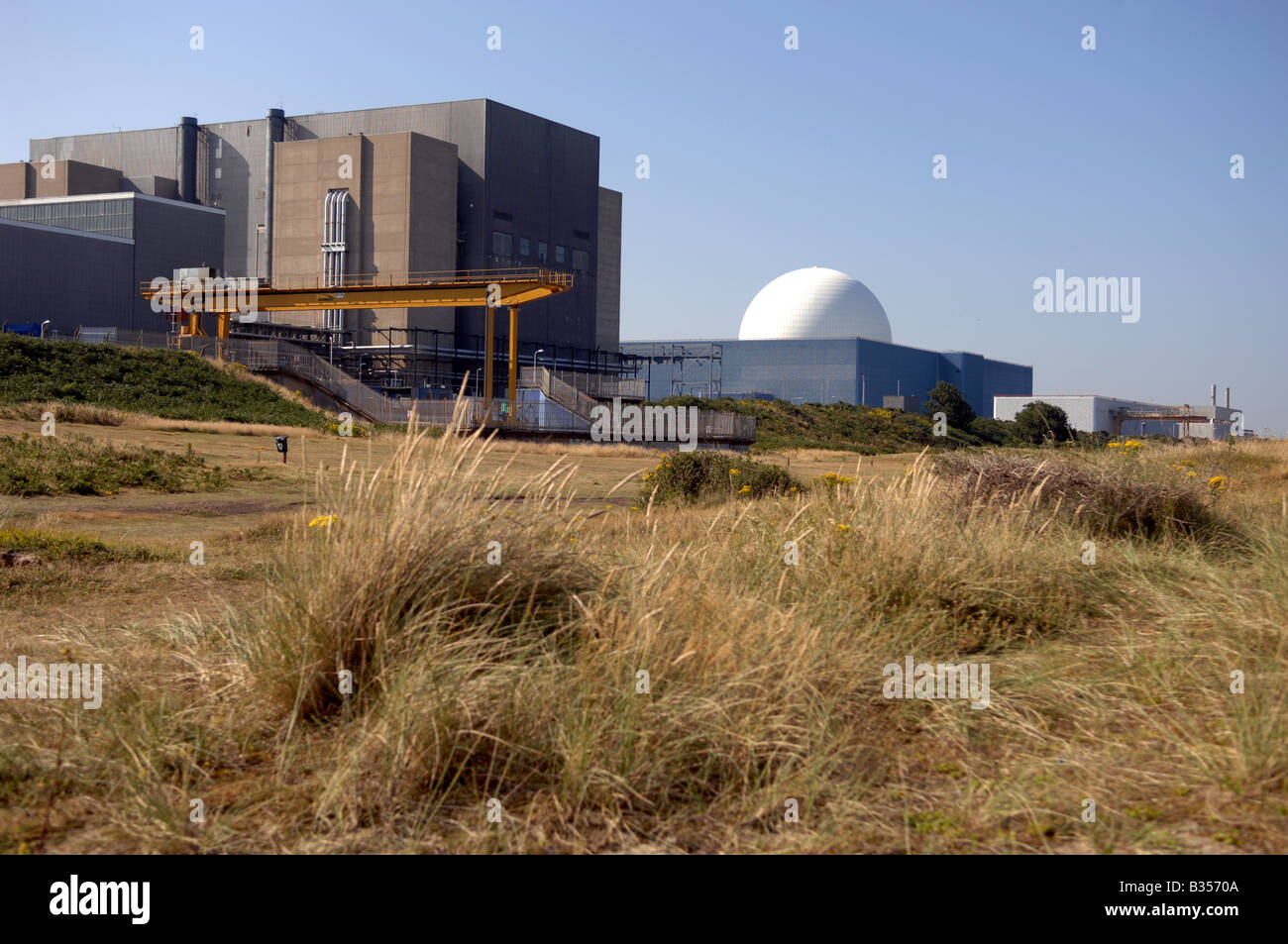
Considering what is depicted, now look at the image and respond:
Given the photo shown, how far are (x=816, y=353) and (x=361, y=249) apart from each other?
5402 centimetres

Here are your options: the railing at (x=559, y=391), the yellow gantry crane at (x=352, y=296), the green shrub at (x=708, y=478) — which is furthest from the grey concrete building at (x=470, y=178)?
the green shrub at (x=708, y=478)

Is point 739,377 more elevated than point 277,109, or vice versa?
point 277,109

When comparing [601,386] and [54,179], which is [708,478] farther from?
[54,179]

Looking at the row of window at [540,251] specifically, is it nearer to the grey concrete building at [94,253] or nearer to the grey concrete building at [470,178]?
the grey concrete building at [470,178]

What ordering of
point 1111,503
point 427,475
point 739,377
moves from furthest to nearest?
1. point 739,377
2. point 1111,503
3. point 427,475

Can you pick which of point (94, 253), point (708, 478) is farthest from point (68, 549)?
point (94, 253)

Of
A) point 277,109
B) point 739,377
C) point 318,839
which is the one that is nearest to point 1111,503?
point 318,839

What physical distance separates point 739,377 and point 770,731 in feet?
367

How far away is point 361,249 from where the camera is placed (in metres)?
68.4

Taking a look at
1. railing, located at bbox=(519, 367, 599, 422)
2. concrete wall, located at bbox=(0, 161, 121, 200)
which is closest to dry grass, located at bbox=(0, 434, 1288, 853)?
railing, located at bbox=(519, 367, 599, 422)

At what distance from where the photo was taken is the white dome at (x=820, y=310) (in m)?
112

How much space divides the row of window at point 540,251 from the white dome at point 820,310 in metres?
37.1

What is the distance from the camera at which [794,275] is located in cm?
11744
